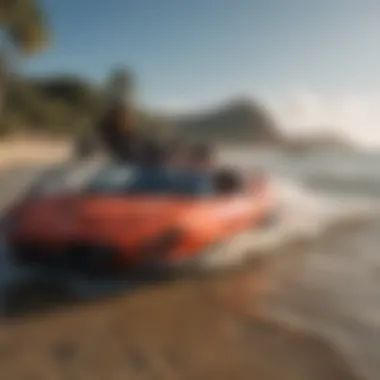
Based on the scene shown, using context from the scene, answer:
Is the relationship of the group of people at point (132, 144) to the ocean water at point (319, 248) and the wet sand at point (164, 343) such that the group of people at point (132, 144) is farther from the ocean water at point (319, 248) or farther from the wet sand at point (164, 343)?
the wet sand at point (164, 343)

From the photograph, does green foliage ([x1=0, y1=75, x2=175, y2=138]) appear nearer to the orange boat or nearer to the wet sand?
the orange boat

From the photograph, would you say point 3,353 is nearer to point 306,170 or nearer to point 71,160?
point 71,160

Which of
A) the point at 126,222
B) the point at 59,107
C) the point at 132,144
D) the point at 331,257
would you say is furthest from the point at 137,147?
the point at 331,257

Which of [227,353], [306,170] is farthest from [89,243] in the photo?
[306,170]

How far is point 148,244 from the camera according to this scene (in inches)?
116

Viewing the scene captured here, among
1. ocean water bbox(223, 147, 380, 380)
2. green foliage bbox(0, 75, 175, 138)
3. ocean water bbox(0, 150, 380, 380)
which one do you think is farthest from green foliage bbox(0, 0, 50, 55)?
ocean water bbox(223, 147, 380, 380)

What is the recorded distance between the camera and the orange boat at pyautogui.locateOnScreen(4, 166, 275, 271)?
9.55 ft

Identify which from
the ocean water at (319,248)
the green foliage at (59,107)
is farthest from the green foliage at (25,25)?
the ocean water at (319,248)

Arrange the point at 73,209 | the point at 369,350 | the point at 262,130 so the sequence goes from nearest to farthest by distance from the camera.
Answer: the point at 369,350, the point at 73,209, the point at 262,130

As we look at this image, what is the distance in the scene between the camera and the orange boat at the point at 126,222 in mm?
2912

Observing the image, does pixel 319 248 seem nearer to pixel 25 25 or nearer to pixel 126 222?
pixel 126 222

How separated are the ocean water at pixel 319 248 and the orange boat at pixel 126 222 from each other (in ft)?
0.67

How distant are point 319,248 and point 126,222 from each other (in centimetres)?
199

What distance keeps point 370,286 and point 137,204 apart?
1471 mm
